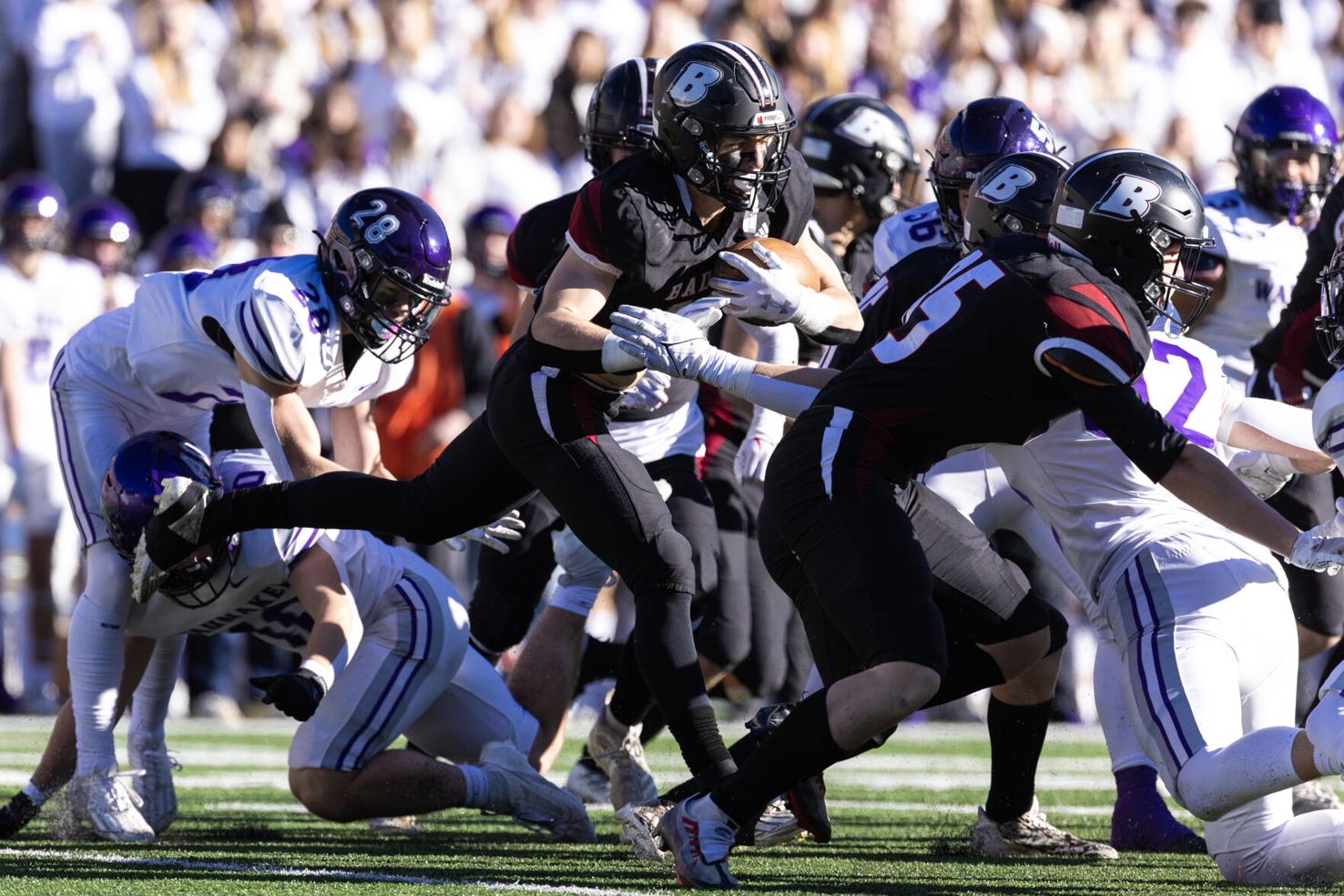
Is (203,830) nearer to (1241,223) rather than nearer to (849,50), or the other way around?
(1241,223)

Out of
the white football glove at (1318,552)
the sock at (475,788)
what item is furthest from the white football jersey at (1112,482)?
the sock at (475,788)

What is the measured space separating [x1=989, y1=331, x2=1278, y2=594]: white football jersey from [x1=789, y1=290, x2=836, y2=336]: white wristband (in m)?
0.47

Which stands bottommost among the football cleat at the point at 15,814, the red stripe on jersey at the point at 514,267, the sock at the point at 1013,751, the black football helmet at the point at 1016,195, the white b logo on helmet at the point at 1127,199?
the football cleat at the point at 15,814

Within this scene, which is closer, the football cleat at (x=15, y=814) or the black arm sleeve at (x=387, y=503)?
the black arm sleeve at (x=387, y=503)

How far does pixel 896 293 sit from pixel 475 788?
149 cm

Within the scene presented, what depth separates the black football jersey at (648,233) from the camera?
13.6ft

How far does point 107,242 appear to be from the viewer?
8.47 m

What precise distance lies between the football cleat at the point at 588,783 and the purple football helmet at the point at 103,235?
3905 mm

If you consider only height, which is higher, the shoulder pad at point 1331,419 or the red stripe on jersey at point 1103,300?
the red stripe on jersey at point 1103,300

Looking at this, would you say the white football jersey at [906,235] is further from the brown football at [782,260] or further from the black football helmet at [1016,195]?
the brown football at [782,260]

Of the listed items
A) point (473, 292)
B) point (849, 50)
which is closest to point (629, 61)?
point (473, 292)

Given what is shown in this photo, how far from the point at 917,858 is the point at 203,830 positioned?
1733 mm

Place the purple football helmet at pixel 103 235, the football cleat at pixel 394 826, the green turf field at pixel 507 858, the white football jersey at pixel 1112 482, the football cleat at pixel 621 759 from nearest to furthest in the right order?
the green turf field at pixel 507 858, the white football jersey at pixel 1112 482, the football cleat at pixel 394 826, the football cleat at pixel 621 759, the purple football helmet at pixel 103 235

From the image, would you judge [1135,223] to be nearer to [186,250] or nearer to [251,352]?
[251,352]
